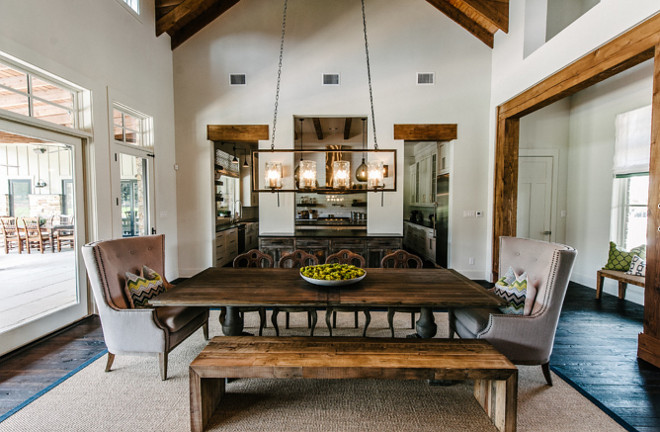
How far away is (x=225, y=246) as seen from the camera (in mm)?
6195

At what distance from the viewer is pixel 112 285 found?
230cm

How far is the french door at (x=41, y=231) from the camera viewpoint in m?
2.74

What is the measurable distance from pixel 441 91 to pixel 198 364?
5.32 metres

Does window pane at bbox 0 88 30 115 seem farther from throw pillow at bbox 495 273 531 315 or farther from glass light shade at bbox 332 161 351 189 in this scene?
throw pillow at bbox 495 273 531 315

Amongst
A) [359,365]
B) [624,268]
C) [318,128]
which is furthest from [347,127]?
[359,365]

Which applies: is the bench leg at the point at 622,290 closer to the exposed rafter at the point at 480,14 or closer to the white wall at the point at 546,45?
the white wall at the point at 546,45

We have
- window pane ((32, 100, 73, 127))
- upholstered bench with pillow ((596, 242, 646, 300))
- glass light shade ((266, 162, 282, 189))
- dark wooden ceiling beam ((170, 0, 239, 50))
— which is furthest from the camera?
dark wooden ceiling beam ((170, 0, 239, 50))

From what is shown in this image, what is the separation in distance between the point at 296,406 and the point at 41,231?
3255 mm

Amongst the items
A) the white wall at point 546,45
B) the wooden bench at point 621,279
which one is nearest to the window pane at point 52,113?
the white wall at point 546,45

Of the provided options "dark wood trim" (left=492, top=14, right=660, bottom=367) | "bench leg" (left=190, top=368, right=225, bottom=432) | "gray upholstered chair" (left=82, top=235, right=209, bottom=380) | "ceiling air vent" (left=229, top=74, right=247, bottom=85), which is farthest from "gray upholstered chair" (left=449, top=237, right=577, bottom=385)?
"ceiling air vent" (left=229, top=74, right=247, bottom=85)

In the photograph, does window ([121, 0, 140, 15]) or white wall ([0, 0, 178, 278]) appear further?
window ([121, 0, 140, 15])

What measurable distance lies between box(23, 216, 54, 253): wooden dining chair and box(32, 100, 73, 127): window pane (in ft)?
3.44

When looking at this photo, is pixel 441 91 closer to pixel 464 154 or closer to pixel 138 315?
pixel 464 154

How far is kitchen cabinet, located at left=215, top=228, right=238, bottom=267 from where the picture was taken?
5.73 m
